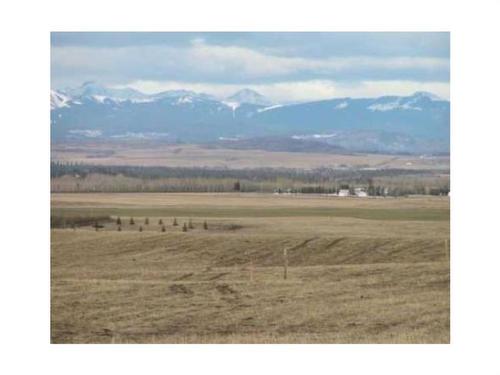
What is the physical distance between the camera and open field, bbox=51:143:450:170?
1655 cm

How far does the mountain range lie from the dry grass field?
3.39 feet

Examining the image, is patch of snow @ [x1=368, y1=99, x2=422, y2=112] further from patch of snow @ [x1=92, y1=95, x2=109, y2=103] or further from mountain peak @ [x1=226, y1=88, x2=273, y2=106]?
patch of snow @ [x1=92, y1=95, x2=109, y2=103]

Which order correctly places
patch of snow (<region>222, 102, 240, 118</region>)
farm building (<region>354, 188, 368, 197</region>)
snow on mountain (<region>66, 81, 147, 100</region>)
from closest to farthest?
snow on mountain (<region>66, 81, 147, 100</region>) < patch of snow (<region>222, 102, 240, 118</region>) < farm building (<region>354, 188, 368, 197</region>)

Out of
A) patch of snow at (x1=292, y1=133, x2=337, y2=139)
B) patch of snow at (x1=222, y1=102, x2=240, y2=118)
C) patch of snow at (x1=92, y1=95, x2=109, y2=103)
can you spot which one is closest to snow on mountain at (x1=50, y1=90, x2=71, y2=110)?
patch of snow at (x1=92, y1=95, x2=109, y2=103)

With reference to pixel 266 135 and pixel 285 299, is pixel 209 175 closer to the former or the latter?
pixel 266 135

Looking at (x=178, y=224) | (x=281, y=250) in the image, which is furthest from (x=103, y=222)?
(x=281, y=250)

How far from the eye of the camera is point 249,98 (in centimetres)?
1675

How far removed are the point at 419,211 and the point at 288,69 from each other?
346cm

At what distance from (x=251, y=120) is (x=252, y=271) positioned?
2.70 m

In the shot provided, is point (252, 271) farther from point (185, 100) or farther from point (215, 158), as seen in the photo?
point (185, 100)

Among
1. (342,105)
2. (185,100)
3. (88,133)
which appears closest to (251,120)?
(185,100)

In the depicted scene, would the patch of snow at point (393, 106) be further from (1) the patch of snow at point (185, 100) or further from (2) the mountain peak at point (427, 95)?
(1) the patch of snow at point (185, 100)

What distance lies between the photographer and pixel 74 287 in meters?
16.0

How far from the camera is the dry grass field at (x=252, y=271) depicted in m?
15.1
